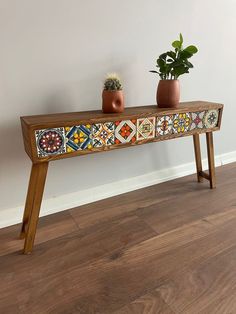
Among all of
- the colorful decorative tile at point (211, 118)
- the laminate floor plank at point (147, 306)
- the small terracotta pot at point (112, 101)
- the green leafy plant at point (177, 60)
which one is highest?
the green leafy plant at point (177, 60)

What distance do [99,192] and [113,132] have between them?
578 millimetres

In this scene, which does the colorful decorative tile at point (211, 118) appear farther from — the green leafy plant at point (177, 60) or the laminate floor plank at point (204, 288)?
the laminate floor plank at point (204, 288)

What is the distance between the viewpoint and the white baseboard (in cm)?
143

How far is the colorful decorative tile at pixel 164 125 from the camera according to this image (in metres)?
1.33

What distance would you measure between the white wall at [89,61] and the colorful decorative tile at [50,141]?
0.31 metres

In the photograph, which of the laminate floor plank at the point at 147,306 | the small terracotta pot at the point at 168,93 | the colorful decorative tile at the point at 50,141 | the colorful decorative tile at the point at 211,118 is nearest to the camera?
the laminate floor plank at the point at 147,306

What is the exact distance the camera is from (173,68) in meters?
1.37

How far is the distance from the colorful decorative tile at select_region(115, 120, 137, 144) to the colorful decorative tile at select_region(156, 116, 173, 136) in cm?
15

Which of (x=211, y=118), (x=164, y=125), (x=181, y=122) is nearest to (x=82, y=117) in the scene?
(x=164, y=125)

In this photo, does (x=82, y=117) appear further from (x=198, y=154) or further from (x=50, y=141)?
(x=198, y=154)

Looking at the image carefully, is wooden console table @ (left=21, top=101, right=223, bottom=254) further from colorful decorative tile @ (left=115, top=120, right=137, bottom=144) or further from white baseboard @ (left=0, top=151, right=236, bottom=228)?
white baseboard @ (left=0, top=151, right=236, bottom=228)

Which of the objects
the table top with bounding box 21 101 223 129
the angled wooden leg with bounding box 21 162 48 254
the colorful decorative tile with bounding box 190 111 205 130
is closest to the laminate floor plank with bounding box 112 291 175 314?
the angled wooden leg with bounding box 21 162 48 254

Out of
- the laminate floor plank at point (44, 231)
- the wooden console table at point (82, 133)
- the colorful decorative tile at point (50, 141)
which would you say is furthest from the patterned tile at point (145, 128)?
the laminate floor plank at point (44, 231)

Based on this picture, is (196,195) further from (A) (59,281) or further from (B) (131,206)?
(A) (59,281)
